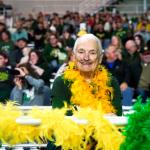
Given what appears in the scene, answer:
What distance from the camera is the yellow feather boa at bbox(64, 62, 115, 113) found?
173 inches

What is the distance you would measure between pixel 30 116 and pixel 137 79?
6.86 meters

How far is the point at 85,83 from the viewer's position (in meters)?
4.53

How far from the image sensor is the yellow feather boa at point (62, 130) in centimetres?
337

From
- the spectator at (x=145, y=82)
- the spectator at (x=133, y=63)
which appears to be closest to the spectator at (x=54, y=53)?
the spectator at (x=133, y=63)

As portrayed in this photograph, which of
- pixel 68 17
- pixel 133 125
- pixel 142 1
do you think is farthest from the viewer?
pixel 142 1

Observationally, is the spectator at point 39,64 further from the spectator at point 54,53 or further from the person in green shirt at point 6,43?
the person in green shirt at point 6,43

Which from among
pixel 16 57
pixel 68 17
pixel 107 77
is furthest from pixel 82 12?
pixel 107 77

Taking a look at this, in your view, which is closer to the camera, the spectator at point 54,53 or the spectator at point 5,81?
the spectator at point 5,81

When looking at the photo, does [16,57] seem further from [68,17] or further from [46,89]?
[68,17]

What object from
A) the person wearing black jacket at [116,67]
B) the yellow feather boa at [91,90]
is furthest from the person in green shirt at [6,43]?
the yellow feather boa at [91,90]

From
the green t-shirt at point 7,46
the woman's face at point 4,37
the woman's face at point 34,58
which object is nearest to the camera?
the woman's face at point 34,58

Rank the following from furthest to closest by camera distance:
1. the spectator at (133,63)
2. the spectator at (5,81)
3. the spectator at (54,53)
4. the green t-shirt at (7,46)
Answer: the green t-shirt at (7,46) < the spectator at (54,53) < the spectator at (133,63) < the spectator at (5,81)

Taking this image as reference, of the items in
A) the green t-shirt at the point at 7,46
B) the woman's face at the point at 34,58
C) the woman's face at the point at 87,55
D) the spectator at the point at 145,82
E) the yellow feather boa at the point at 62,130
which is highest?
the woman's face at the point at 87,55

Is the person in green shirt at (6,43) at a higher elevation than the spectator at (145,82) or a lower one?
higher
